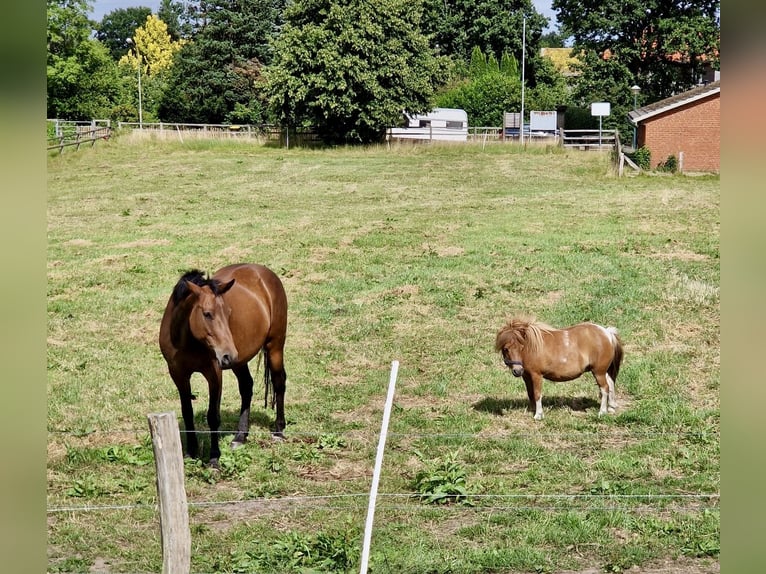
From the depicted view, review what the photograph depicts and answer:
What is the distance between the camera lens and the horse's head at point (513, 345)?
9.13 meters

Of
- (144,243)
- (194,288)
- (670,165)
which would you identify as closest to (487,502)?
(194,288)

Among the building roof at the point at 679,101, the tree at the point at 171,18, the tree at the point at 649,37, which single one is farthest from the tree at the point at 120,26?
the building roof at the point at 679,101

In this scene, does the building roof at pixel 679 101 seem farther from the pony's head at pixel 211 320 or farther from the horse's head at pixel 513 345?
the pony's head at pixel 211 320

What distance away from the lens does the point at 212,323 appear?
747 centimetres

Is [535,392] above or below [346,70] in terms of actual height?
below

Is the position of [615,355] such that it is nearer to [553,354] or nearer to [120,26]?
[553,354]

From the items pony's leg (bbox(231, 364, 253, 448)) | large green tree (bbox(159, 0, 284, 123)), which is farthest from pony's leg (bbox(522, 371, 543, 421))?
large green tree (bbox(159, 0, 284, 123))

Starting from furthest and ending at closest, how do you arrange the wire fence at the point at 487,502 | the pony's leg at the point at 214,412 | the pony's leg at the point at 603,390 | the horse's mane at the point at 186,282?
1. the pony's leg at the point at 603,390
2. the pony's leg at the point at 214,412
3. the horse's mane at the point at 186,282
4. the wire fence at the point at 487,502

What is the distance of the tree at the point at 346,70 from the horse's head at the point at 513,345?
3290 cm

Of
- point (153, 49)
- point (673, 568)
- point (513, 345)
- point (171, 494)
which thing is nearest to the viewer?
point (171, 494)

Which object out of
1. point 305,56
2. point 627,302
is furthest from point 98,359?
point 305,56

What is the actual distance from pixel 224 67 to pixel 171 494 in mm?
60354
